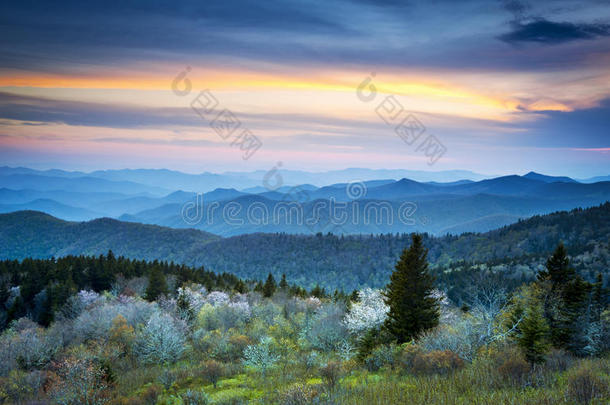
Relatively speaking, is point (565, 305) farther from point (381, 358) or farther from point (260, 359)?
point (260, 359)

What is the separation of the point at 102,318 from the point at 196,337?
12.1 m

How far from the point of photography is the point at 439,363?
51.1 ft

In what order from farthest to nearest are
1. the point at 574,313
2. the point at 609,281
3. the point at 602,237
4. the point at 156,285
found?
1. the point at 602,237
2. the point at 609,281
3. the point at 156,285
4. the point at 574,313

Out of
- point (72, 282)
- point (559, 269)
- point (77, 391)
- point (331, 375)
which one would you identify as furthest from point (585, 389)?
point (72, 282)

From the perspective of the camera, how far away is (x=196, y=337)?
154 ft

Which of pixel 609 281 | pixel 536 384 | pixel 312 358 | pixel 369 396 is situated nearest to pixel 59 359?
pixel 312 358

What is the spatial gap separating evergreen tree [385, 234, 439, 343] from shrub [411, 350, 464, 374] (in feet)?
36.2

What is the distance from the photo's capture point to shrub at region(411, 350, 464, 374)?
1551 cm

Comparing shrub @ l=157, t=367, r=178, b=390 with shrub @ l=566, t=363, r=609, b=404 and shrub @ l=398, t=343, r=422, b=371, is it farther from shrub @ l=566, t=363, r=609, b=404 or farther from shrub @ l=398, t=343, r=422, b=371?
shrub @ l=566, t=363, r=609, b=404

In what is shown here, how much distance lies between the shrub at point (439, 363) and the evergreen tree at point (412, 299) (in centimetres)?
1103

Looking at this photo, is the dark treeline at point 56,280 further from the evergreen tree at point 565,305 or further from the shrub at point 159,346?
the evergreen tree at point 565,305

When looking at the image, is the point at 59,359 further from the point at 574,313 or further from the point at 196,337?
the point at 574,313

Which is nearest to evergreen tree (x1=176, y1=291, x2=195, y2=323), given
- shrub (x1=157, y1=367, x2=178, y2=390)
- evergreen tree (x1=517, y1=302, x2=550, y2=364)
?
shrub (x1=157, y1=367, x2=178, y2=390)

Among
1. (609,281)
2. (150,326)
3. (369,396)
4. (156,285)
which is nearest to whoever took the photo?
(369,396)
